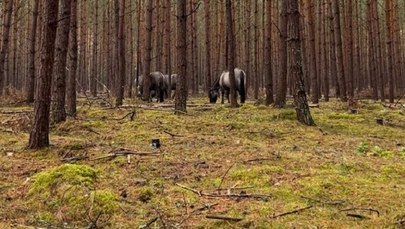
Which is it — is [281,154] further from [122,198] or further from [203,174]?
[122,198]

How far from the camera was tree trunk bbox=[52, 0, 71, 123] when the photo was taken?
9341 millimetres

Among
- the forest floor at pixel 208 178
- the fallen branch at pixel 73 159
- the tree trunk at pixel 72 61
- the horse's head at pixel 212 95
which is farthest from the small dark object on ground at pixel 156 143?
the horse's head at pixel 212 95

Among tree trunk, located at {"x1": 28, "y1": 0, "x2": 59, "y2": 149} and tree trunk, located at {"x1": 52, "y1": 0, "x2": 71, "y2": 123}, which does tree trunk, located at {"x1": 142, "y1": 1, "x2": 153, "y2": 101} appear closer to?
tree trunk, located at {"x1": 52, "y1": 0, "x2": 71, "y2": 123}

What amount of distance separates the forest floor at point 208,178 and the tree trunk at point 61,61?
30.6 inches

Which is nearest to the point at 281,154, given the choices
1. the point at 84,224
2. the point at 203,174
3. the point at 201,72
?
the point at 203,174

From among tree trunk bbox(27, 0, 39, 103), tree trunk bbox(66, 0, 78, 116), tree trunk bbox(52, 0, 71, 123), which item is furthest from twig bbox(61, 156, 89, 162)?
tree trunk bbox(27, 0, 39, 103)

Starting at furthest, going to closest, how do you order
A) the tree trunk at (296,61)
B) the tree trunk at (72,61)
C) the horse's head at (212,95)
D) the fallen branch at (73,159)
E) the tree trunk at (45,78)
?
the horse's head at (212,95) → the tree trunk at (72,61) → the tree trunk at (296,61) → the tree trunk at (45,78) → the fallen branch at (73,159)

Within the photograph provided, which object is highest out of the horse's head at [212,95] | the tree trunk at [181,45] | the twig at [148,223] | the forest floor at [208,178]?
the tree trunk at [181,45]

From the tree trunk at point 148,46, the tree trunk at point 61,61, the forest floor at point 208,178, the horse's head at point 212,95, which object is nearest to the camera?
the forest floor at point 208,178

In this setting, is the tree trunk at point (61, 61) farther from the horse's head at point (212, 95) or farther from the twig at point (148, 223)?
the horse's head at point (212, 95)

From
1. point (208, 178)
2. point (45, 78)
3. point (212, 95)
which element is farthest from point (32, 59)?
point (208, 178)

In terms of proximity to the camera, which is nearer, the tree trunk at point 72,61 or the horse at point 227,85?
the tree trunk at point 72,61

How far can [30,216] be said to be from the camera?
178 inches

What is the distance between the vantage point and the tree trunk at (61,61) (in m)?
9.34
